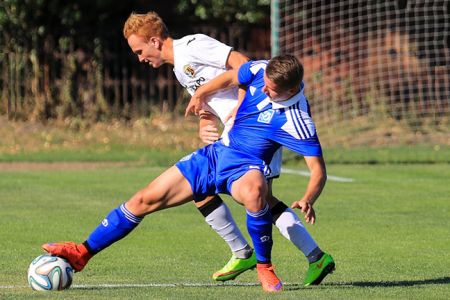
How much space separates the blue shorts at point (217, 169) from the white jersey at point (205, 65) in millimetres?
648

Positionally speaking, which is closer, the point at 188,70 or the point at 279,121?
the point at 279,121

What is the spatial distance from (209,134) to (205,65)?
473 mm

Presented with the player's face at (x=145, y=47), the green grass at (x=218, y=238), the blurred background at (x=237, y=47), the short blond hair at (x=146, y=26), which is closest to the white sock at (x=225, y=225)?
the green grass at (x=218, y=238)

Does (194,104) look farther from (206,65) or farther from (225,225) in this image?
(225,225)

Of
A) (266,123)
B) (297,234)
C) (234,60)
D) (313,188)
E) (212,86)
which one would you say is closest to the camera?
(313,188)

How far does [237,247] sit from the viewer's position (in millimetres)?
7820

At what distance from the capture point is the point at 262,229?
7.19m

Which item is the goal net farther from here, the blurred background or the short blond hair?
the short blond hair

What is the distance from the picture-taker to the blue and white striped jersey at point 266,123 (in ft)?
23.7

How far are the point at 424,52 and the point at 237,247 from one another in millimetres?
15127

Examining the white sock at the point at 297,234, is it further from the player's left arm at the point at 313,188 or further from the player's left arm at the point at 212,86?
the player's left arm at the point at 212,86

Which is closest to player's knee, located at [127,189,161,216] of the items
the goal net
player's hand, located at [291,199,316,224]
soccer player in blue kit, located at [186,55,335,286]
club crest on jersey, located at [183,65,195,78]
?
soccer player in blue kit, located at [186,55,335,286]

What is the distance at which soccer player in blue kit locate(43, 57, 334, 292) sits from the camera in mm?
7176

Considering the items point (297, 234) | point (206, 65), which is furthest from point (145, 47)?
point (297, 234)
